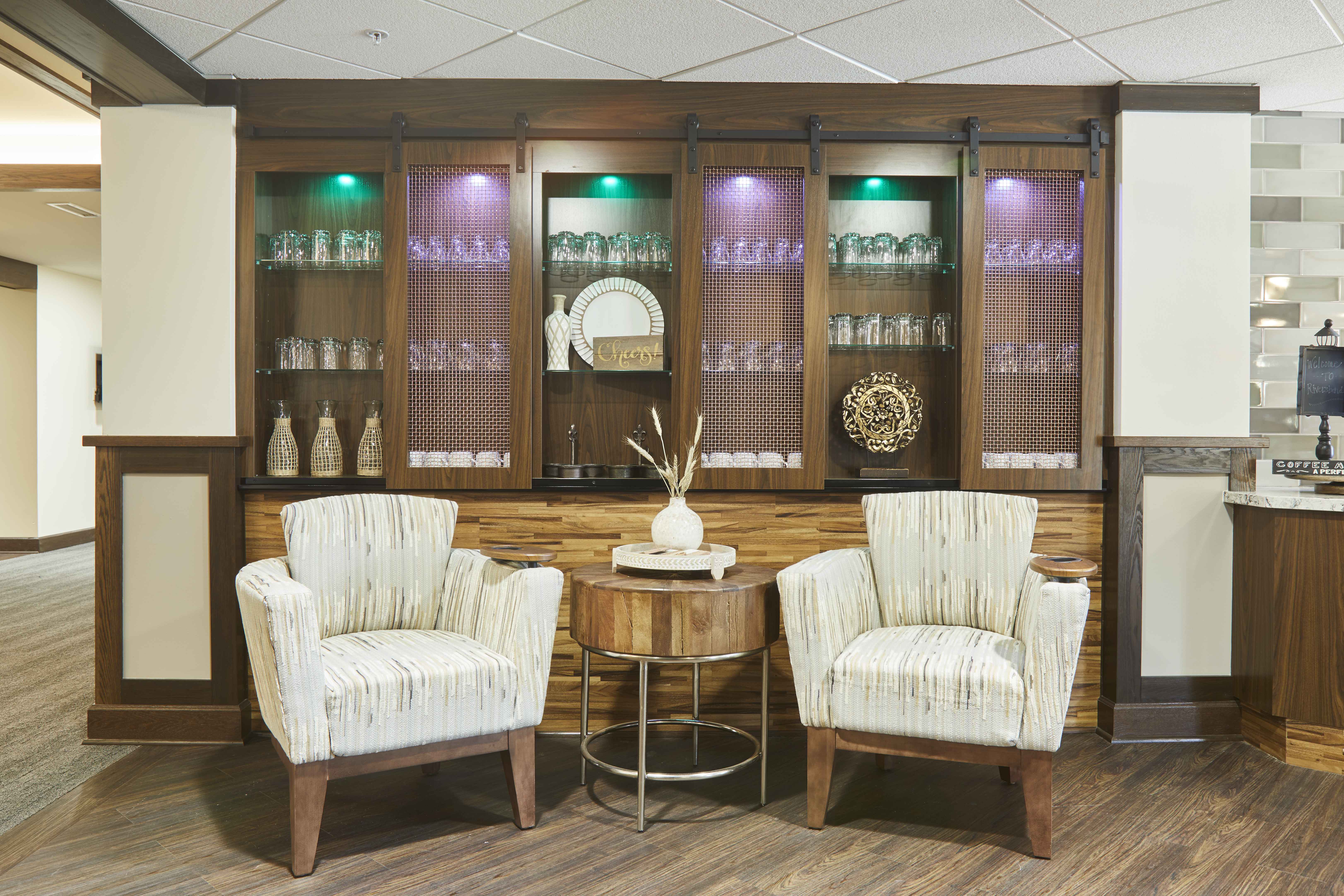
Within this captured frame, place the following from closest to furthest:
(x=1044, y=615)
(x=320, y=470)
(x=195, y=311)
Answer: (x=1044, y=615), (x=195, y=311), (x=320, y=470)

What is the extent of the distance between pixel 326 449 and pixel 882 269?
8.09 ft

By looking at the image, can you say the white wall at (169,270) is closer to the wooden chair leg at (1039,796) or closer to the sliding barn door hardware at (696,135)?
the sliding barn door hardware at (696,135)

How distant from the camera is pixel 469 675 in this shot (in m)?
2.55

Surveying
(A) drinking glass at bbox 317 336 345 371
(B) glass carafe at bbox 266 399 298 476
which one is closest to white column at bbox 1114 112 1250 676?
(A) drinking glass at bbox 317 336 345 371

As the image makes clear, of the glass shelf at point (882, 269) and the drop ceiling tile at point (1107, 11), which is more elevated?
the drop ceiling tile at point (1107, 11)

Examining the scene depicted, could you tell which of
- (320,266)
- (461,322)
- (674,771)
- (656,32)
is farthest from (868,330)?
(320,266)

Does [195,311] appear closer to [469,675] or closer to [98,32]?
[98,32]

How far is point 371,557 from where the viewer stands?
3.00 meters

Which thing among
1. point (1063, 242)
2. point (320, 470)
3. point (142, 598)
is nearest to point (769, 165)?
point (1063, 242)

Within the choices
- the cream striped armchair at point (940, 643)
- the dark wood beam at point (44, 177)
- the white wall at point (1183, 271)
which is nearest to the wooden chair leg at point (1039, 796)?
the cream striped armchair at point (940, 643)

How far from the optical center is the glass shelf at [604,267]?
3748mm

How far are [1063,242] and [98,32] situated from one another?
3524 mm

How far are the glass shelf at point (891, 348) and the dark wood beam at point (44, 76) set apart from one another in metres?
3.10

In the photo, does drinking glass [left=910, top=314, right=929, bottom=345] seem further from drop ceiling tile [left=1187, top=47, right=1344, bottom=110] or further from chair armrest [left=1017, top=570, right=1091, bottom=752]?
chair armrest [left=1017, top=570, right=1091, bottom=752]
